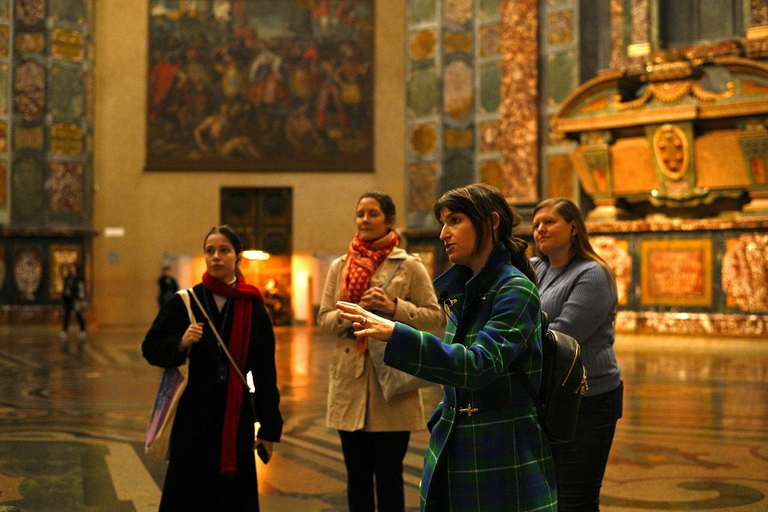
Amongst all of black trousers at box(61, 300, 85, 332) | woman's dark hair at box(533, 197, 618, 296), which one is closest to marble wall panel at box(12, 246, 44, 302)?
black trousers at box(61, 300, 85, 332)

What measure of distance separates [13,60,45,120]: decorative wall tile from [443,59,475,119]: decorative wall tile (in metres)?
9.22

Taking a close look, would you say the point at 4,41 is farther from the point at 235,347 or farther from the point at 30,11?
the point at 235,347

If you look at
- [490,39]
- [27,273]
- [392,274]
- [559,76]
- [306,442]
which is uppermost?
[490,39]

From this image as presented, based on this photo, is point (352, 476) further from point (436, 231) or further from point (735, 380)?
point (436, 231)

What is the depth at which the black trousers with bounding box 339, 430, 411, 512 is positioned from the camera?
14.0 ft


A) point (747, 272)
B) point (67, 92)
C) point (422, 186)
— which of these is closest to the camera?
point (747, 272)

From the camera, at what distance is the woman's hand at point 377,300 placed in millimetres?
3928

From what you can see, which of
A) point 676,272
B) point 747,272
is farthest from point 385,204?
point 676,272

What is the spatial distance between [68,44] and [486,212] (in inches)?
844

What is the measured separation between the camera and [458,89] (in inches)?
855

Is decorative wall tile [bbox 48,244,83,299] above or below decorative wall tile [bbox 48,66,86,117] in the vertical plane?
below

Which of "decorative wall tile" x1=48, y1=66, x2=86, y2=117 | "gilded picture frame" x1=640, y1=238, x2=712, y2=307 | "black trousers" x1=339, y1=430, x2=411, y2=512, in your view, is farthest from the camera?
"decorative wall tile" x1=48, y1=66, x2=86, y2=117

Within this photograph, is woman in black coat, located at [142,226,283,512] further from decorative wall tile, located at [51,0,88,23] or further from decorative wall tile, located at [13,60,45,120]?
decorative wall tile, located at [51,0,88,23]

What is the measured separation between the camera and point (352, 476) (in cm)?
430
